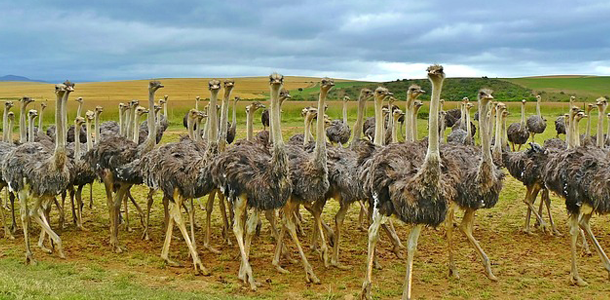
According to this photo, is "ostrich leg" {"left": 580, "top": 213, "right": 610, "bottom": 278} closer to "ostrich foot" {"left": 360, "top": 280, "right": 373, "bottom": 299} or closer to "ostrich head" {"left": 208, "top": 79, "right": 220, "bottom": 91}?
"ostrich foot" {"left": 360, "top": 280, "right": 373, "bottom": 299}

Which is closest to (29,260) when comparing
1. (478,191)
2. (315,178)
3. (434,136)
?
(315,178)

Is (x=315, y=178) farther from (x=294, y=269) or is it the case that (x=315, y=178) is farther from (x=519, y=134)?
(x=519, y=134)

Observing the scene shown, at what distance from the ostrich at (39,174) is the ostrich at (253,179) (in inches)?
92.7

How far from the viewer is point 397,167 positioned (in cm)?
719

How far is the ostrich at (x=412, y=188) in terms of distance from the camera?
6695mm

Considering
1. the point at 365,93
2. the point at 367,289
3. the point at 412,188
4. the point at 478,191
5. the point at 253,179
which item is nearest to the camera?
the point at 412,188

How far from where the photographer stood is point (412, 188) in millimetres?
6730

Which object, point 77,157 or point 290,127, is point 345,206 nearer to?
point 77,157

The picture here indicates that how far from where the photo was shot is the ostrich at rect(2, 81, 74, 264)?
8.60 metres

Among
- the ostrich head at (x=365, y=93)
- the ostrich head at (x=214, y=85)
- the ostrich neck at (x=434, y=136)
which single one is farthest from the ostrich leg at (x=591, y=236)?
the ostrich head at (x=214, y=85)

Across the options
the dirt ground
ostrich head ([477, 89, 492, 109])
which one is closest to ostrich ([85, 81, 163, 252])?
the dirt ground

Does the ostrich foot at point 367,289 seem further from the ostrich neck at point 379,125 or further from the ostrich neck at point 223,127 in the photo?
the ostrich neck at point 223,127

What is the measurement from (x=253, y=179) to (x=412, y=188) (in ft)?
6.80

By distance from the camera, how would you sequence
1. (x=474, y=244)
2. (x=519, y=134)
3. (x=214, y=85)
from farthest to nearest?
1. (x=519, y=134)
2. (x=214, y=85)
3. (x=474, y=244)
